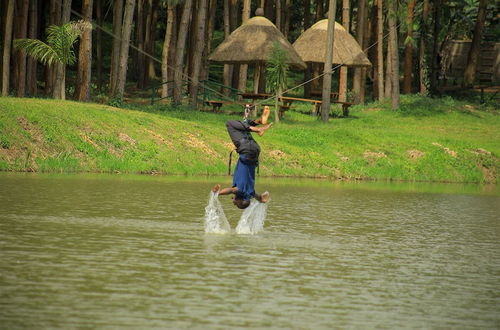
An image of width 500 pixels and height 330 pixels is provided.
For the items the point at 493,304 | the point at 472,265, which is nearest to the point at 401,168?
the point at 472,265

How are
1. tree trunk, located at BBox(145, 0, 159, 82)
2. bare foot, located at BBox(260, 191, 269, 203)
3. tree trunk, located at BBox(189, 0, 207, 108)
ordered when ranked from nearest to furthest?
bare foot, located at BBox(260, 191, 269, 203)
tree trunk, located at BBox(189, 0, 207, 108)
tree trunk, located at BBox(145, 0, 159, 82)

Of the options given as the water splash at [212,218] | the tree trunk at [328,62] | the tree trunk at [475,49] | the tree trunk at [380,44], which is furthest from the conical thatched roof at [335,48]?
the water splash at [212,218]

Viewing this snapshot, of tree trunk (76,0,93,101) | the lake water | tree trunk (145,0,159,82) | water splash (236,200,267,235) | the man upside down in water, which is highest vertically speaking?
tree trunk (145,0,159,82)

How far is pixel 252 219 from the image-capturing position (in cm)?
1579

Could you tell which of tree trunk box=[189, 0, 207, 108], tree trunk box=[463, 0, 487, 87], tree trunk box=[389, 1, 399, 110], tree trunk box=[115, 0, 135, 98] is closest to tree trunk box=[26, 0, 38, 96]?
tree trunk box=[115, 0, 135, 98]

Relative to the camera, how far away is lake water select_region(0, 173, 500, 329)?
920 cm

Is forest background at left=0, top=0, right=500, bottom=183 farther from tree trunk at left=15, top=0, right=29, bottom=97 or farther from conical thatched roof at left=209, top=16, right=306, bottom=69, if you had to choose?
conical thatched roof at left=209, top=16, right=306, bottom=69

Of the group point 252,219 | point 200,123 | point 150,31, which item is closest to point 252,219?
point 252,219

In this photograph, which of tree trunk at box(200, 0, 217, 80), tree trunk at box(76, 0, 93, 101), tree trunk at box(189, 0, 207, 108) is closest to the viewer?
tree trunk at box(76, 0, 93, 101)

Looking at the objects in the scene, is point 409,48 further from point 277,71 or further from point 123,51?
point 123,51

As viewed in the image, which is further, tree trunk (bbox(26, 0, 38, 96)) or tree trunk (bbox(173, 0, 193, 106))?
tree trunk (bbox(26, 0, 38, 96))

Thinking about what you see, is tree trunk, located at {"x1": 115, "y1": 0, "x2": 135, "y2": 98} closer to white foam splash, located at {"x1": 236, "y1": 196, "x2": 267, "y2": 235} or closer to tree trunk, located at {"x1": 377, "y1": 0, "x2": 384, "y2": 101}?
tree trunk, located at {"x1": 377, "y1": 0, "x2": 384, "y2": 101}

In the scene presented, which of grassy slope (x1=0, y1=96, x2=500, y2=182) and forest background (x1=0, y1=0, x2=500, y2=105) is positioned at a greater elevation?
forest background (x1=0, y1=0, x2=500, y2=105)

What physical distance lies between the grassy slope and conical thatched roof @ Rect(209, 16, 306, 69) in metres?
3.94
